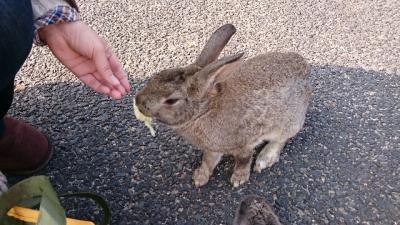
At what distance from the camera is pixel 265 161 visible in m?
2.26

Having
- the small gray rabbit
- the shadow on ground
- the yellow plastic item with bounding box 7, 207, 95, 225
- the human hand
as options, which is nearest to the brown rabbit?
the shadow on ground

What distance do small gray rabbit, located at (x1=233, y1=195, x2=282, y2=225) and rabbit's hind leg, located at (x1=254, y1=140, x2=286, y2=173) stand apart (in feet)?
1.42

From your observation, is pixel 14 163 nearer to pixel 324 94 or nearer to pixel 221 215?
pixel 221 215

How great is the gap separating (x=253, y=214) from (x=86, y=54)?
0.92 meters

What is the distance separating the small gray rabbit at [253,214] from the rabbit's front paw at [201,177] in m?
0.37

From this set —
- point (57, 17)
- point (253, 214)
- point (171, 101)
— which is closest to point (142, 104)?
point (171, 101)

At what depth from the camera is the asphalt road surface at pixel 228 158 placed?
211cm

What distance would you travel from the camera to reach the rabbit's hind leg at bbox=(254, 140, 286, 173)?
7.39ft

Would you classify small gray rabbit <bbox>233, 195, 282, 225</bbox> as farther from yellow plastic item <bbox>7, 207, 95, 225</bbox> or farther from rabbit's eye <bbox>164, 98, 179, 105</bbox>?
yellow plastic item <bbox>7, 207, 95, 225</bbox>

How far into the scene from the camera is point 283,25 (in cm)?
313

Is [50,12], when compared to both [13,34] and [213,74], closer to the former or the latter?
[13,34]

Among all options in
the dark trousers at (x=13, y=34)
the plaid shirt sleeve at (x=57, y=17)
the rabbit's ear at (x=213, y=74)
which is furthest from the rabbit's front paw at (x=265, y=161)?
the dark trousers at (x=13, y=34)

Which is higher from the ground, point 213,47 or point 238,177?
point 213,47

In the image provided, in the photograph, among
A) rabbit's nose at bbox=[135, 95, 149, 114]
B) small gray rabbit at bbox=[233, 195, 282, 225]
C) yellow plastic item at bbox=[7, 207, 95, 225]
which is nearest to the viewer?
yellow plastic item at bbox=[7, 207, 95, 225]
